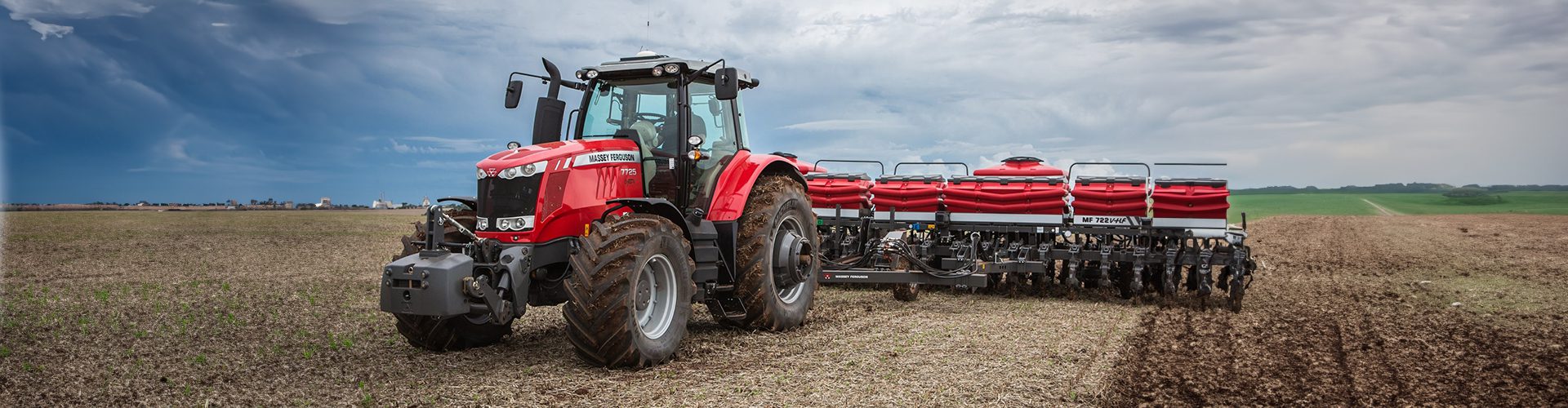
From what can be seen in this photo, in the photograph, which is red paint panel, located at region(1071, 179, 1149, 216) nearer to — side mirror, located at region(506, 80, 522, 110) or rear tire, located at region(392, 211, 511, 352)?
side mirror, located at region(506, 80, 522, 110)

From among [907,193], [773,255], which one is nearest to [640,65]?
[773,255]

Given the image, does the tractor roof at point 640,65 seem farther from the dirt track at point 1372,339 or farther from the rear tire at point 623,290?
the dirt track at point 1372,339

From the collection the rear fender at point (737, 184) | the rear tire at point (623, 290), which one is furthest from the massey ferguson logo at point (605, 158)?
the rear fender at point (737, 184)

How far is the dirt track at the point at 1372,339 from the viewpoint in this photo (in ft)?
20.1

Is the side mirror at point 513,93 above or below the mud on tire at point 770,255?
above

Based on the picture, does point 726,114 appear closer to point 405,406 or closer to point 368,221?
point 405,406

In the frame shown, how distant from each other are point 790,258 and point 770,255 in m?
0.38

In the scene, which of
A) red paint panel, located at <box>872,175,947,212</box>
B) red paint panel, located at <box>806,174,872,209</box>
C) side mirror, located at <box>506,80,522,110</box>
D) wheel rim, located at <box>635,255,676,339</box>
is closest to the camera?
wheel rim, located at <box>635,255,676,339</box>

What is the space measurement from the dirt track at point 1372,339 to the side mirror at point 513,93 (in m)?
4.78

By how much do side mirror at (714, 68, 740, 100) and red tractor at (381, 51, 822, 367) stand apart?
0.6 inches

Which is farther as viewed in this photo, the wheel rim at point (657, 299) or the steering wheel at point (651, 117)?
the steering wheel at point (651, 117)

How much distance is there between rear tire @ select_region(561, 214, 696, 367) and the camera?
584 cm

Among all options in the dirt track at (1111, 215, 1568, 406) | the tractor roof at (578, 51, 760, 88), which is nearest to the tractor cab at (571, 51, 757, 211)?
the tractor roof at (578, 51, 760, 88)

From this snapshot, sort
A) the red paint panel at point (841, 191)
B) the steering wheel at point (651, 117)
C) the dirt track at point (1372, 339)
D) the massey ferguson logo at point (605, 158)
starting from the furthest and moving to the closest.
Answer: the red paint panel at point (841, 191)
the steering wheel at point (651, 117)
the massey ferguson logo at point (605, 158)
the dirt track at point (1372, 339)
